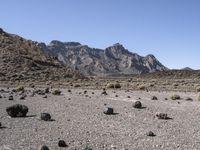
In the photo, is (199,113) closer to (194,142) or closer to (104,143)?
(194,142)

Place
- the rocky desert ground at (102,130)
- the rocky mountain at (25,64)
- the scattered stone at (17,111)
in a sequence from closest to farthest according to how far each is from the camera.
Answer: the rocky desert ground at (102,130) < the scattered stone at (17,111) < the rocky mountain at (25,64)

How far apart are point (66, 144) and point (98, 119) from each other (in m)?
6.81

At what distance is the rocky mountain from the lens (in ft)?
258

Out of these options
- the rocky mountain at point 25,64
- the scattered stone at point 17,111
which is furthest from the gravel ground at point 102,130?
the rocky mountain at point 25,64

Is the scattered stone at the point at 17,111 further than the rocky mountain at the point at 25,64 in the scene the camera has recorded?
No

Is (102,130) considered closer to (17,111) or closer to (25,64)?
(17,111)

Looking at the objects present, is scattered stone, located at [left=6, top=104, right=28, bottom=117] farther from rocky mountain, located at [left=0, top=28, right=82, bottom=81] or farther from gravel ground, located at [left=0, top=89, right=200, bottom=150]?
rocky mountain, located at [left=0, top=28, right=82, bottom=81]

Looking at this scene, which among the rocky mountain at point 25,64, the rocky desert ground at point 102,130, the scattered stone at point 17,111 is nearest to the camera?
A: the rocky desert ground at point 102,130

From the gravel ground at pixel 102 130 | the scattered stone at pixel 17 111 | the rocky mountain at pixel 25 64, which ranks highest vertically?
the rocky mountain at pixel 25 64

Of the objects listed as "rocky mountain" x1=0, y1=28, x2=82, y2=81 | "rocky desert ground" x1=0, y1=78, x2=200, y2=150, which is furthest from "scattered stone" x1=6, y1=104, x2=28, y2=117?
"rocky mountain" x1=0, y1=28, x2=82, y2=81

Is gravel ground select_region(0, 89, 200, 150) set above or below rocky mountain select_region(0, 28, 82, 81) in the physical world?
below

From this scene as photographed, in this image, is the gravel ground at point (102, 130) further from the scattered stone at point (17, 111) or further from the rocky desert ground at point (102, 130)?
the scattered stone at point (17, 111)

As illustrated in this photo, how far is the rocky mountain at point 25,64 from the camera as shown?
258ft

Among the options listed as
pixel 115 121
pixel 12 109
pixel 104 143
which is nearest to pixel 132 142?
pixel 104 143
